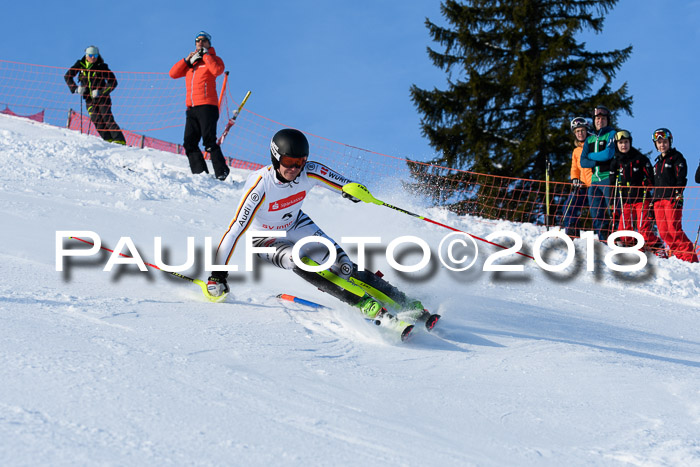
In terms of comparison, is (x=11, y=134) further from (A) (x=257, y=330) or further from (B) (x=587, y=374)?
(B) (x=587, y=374)

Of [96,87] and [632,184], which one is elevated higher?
[96,87]

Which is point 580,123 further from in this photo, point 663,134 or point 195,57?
point 195,57

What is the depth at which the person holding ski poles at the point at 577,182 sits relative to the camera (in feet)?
28.9

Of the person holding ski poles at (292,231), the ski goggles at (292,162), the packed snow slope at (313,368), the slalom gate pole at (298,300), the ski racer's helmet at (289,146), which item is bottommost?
the packed snow slope at (313,368)

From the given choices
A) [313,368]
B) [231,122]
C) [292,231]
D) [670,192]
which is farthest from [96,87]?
[313,368]

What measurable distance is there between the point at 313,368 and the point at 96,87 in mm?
9598

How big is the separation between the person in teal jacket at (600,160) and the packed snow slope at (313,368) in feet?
6.40

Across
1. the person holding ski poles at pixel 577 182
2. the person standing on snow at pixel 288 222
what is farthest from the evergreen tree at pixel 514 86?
the person standing on snow at pixel 288 222

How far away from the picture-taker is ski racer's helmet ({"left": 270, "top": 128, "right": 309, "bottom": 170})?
178 inches

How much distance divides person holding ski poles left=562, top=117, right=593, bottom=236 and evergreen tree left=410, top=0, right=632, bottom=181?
22.2 feet

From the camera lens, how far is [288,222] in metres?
5.01

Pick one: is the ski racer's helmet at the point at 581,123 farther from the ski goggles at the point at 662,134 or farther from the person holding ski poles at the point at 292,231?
the person holding ski poles at the point at 292,231

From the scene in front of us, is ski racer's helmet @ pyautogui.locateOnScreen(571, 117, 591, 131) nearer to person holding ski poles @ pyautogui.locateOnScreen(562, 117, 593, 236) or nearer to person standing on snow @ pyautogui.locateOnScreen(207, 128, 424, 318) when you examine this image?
person holding ski poles @ pyautogui.locateOnScreen(562, 117, 593, 236)

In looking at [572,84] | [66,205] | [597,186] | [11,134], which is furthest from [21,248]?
[572,84]
